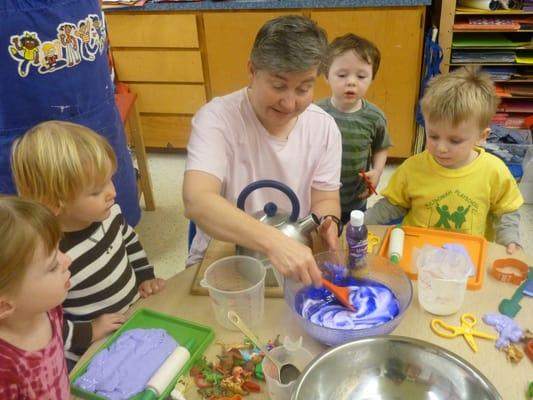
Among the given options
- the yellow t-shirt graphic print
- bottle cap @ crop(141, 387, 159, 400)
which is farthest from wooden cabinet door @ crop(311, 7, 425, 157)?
bottle cap @ crop(141, 387, 159, 400)

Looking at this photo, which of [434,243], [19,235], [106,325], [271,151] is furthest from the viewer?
[271,151]

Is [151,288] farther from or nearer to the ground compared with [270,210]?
nearer to the ground

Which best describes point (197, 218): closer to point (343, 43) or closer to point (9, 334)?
point (9, 334)

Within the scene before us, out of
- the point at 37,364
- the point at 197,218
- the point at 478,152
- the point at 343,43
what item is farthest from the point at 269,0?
the point at 37,364

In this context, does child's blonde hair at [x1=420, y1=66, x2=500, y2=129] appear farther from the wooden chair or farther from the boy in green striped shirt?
the wooden chair

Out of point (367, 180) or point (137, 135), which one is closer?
point (367, 180)

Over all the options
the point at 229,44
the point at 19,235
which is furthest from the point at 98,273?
the point at 229,44

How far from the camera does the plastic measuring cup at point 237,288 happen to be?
1.07 meters

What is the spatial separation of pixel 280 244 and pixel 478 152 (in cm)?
77

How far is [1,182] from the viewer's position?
1653mm

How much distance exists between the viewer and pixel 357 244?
1116 millimetres

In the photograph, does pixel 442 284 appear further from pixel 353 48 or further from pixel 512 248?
pixel 353 48

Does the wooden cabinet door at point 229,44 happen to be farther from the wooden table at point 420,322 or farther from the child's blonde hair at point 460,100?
the wooden table at point 420,322

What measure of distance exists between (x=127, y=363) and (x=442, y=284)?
0.65 metres
